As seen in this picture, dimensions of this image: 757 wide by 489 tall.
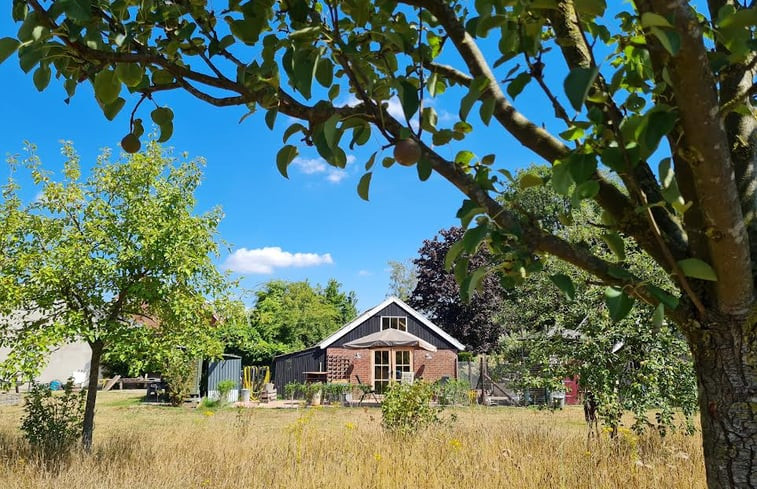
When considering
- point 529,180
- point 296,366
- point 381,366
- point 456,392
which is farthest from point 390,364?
point 529,180

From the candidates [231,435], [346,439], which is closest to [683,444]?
[346,439]

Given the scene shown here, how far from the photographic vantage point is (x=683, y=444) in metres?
5.44

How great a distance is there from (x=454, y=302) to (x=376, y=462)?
2466 cm

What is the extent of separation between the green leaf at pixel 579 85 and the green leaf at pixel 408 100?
1.01ft

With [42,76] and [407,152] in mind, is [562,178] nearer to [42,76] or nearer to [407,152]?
[407,152]

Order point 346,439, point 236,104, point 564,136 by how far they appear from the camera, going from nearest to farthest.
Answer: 1. point 564,136
2. point 236,104
3. point 346,439

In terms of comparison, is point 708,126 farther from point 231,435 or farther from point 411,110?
point 231,435

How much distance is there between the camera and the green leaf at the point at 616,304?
97 centimetres

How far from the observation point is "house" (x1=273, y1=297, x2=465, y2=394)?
862 inches

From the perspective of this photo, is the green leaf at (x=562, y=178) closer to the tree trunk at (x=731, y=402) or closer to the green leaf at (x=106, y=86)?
the tree trunk at (x=731, y=402)

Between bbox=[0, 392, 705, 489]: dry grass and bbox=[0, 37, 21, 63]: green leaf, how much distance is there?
12.1 feet

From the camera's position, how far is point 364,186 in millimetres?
1135

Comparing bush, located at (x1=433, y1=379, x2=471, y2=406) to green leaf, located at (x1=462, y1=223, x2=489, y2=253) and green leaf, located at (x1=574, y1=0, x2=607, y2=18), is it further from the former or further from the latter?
green leaf, located at (x1=574, y1=0, x2=607, y2=18)

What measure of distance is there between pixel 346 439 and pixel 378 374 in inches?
648
